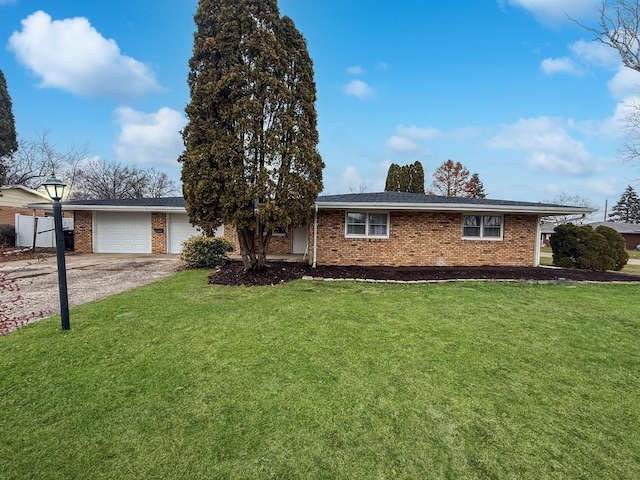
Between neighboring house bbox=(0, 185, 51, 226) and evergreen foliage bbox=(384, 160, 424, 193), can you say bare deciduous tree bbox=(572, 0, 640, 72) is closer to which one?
evergreen foliage bbox=(384, 160, 424, 193)

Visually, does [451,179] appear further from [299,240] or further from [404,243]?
[404,243]

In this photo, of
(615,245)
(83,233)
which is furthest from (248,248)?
(615,245)

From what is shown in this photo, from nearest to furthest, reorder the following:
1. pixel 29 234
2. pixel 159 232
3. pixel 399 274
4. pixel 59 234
A: pixel 59 234
pixel 399 274
pixel 159 232
pixel 29 234

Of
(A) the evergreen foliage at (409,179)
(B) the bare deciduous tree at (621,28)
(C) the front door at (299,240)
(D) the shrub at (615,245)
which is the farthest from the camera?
(A) the evergreen foliage at (409,179)

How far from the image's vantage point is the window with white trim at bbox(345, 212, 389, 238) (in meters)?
11.0

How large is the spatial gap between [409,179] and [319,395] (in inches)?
886

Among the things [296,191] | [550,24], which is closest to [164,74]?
[296,191]

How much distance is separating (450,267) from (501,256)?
212 centimetres

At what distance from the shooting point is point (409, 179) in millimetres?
23578

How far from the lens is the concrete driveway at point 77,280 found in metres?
5.77

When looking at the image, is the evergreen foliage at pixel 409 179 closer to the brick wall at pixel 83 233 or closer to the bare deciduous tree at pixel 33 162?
the brick wall at pixel 83 233

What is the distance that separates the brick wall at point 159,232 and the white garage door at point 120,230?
0.22m

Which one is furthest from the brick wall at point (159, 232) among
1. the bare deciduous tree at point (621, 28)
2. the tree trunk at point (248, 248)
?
the bare deciduous tree at point (621, 28)

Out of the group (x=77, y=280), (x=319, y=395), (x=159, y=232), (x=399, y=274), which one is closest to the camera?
(x=319, y=395)
